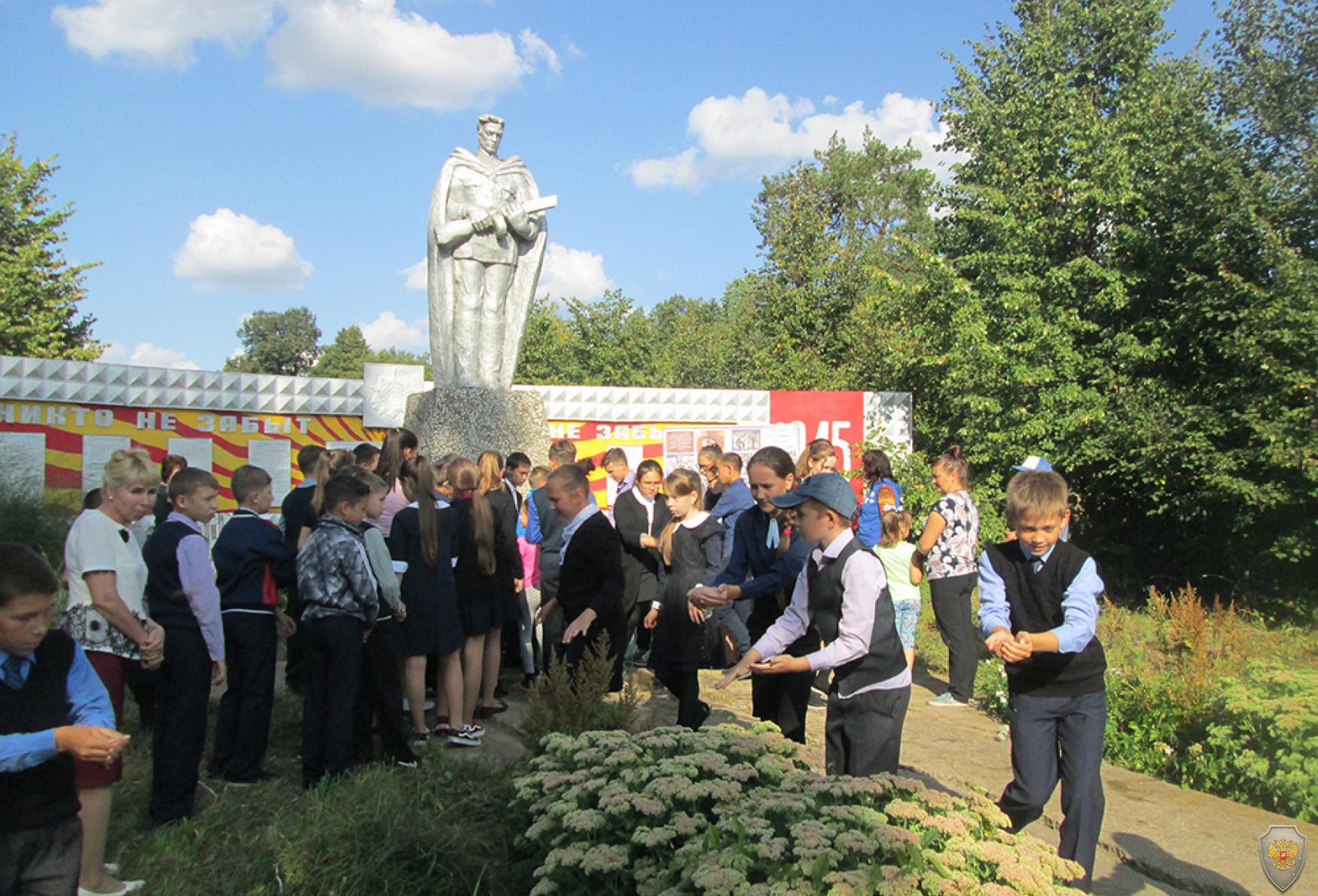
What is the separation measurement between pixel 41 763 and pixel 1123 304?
13.5 m

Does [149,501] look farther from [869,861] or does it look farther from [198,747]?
[869,861]

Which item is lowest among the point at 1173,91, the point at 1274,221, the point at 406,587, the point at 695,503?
the point at 406,587

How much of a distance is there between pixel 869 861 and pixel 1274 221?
11290 millimetres

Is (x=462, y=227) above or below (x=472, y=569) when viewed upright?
above

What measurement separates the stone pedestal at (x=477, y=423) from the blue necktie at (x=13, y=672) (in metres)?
6.28

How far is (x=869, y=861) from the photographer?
279 cm

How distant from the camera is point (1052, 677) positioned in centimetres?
367

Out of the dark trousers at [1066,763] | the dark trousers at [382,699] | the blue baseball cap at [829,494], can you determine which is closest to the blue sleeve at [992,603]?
the dark trousers at [1066,763]

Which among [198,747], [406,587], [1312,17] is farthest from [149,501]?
[1312,17]

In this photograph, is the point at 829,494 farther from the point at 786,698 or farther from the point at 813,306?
the point at 813,306

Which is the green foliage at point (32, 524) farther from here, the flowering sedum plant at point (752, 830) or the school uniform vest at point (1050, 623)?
the school uniform vest at point (1050, 623)

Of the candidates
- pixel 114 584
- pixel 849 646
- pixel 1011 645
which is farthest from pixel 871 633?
pixel 114 584

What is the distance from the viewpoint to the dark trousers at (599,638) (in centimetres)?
562

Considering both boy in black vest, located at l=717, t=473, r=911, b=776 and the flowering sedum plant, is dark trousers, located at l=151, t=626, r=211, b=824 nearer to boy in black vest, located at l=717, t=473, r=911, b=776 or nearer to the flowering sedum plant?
the flowering sedum plant
